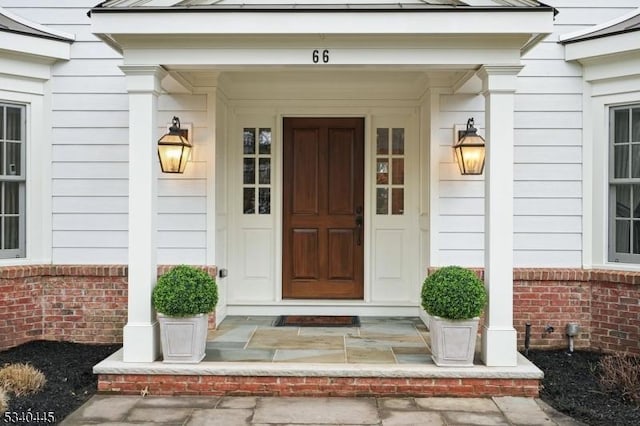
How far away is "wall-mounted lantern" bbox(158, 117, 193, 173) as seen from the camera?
225 inches

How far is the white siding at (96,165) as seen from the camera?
6.09 metres

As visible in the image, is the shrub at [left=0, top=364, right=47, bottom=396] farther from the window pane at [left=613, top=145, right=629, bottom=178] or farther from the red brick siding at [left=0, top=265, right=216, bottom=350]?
the window pane at [left=613, top=145, right=629, bottom=178]

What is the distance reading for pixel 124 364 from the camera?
4.72 meters

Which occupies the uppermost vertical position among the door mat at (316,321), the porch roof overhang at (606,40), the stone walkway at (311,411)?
the porch roof overhang at (606,40)

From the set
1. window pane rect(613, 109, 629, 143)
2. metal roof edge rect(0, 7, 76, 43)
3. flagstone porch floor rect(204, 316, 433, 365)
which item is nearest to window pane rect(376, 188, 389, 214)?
flagstone porch floor rect(204, 316, 433, 365)

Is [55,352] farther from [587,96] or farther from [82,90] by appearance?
[587,96]

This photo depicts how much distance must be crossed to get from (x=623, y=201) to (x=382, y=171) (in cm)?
255

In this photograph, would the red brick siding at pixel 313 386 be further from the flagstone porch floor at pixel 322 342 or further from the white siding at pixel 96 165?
the white siding at pixel 96 165

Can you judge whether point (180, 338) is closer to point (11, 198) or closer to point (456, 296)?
point (456, 296)

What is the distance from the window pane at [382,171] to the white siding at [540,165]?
2.81 ft

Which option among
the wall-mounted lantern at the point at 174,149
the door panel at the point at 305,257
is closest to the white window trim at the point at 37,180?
the wall-mounted lantern at the point at 174,149

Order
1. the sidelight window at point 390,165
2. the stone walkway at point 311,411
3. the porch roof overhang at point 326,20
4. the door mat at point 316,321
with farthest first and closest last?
1. the sidelight window at point 390,165
2. the door mat at point 316,321
3. the porch roof overhang at point 326,20
4. the stone walkway at point 311,411

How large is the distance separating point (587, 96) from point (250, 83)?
11.9 feet

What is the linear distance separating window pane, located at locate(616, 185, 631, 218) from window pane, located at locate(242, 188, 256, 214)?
394 cm
